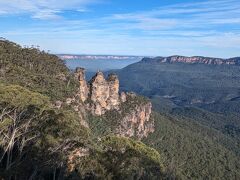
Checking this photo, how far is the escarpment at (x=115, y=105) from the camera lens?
12694cm

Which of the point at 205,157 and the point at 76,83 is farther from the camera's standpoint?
the point at 205,157

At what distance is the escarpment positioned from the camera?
126938 millimetres

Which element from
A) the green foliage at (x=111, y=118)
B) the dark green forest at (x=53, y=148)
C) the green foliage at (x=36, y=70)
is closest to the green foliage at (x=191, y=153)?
the green foliage at (x=111, y=118)

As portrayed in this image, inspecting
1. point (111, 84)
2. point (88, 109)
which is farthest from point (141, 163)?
point (111, 84)

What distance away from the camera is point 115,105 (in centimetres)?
14062

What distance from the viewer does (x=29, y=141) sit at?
43.2 m

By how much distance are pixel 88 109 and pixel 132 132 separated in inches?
876

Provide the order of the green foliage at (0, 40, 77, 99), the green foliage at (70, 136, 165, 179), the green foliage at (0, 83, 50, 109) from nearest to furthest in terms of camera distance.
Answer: the green foliage at (0, 83, 50, 109) < the green foliage at (70, 136, 165, 179) < the green foliage at (0, 40, 77, 99)

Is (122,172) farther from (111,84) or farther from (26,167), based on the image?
(111,84)

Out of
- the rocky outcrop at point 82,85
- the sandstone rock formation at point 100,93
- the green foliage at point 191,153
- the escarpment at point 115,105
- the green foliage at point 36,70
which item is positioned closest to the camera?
the green foliage at point 36,70

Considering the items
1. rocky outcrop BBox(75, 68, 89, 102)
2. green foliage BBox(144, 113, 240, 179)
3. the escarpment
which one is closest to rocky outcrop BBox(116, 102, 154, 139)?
the escarpment

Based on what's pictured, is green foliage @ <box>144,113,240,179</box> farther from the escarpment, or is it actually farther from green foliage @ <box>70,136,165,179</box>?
green foliage @ <box>70,136,165,179</box>

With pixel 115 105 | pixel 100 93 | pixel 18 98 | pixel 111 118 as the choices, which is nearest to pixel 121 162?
pixel 18 98

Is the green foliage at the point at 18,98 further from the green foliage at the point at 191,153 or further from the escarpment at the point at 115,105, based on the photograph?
the green foliage at the point at 191,153
